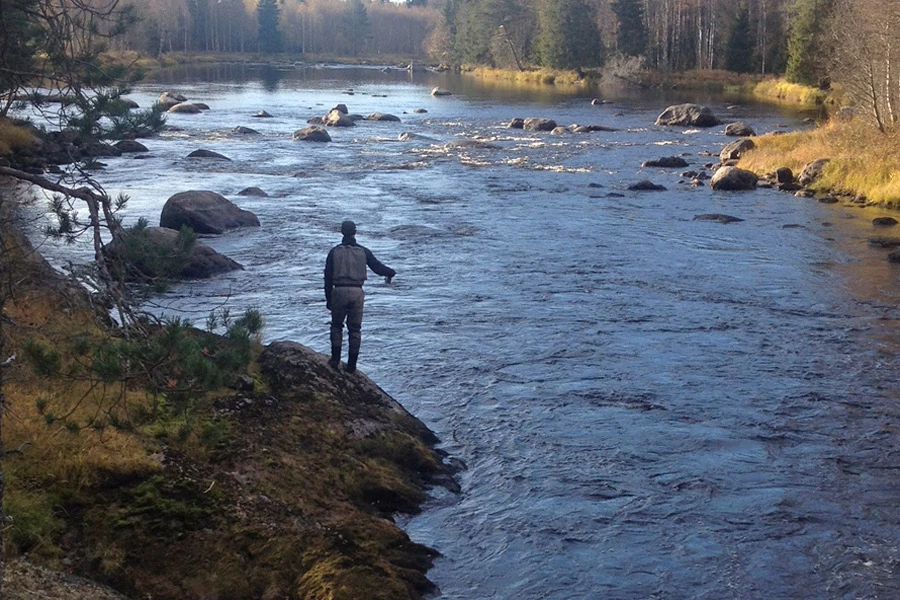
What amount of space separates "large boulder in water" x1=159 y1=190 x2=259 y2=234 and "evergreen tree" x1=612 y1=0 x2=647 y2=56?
2591 inches

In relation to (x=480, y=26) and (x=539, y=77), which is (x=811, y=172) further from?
(x=480, y=26)

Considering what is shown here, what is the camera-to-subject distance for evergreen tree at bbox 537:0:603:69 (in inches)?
3418

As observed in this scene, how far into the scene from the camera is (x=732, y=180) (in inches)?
1158

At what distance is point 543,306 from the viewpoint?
56.6 feet

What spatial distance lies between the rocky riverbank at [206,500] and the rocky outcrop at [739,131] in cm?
3509

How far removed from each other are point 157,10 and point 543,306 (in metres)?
98.0

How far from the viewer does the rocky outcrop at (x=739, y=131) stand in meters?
41.8

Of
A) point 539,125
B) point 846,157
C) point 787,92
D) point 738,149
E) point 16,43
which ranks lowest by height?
point 846,157

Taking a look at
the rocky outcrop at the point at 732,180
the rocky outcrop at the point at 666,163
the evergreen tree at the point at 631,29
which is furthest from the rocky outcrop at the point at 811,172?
the evergreen tree at the point at 631,29

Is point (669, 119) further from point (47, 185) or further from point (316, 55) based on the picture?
point (316, 55)

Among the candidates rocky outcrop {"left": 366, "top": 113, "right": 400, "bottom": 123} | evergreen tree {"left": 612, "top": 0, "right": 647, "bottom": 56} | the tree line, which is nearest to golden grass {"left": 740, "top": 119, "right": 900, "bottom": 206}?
rocky outcrop {"left": 366, "top": 113, "right": 400, "bottom": 123}

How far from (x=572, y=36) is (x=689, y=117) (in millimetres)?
41217

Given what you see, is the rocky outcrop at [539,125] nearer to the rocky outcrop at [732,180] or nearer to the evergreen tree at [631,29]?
the rocky outcrop at [732,180]

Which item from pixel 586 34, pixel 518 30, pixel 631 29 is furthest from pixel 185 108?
pixel 518 30
